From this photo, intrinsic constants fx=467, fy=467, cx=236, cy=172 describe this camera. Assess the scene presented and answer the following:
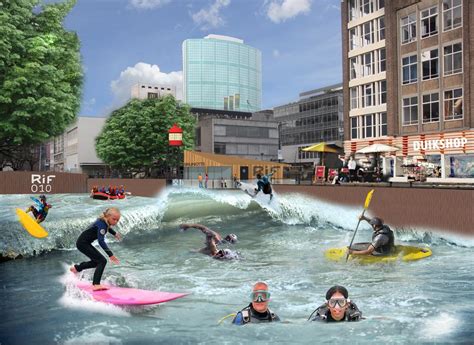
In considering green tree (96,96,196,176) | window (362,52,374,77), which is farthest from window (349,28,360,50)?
green tree (96,96,196,176)

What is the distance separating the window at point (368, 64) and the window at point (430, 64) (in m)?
8.75

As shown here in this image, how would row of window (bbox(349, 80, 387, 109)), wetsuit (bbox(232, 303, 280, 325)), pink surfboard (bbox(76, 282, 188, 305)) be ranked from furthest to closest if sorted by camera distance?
row of window (bbox(349, 80, 387, 109)) < pink surfboard (bbox(76, 282, 188, 305)) < wetsuit (bbox(232, 303, 280, 325))

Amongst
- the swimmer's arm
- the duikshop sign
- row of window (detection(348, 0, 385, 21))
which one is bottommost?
the swimmer's arm

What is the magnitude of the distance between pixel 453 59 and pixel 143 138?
1523 inches

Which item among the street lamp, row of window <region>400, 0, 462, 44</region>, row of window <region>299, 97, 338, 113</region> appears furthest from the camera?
row of window <region>299, 97, 338, 113</region>

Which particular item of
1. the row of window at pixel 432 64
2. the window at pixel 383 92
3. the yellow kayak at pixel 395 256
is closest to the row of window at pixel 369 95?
the window at pixel 383 92

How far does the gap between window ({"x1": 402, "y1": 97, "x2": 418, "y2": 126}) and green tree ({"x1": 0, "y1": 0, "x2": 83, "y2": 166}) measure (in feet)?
→ 93.2

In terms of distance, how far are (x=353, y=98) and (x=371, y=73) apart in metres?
3.33

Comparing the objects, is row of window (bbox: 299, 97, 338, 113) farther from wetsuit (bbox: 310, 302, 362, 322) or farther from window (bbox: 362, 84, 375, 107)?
wetsuit (bbox: 310, 302, 362, 322)

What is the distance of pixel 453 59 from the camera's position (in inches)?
1486

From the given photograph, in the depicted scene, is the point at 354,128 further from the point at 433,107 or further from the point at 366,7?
the point at 366,7

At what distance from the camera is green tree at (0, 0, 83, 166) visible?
88.9 ft

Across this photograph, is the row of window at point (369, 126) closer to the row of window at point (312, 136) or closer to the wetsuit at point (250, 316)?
the wetsuit at point (250, 316)

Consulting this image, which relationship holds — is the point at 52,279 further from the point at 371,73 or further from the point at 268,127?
the point at 268,127
